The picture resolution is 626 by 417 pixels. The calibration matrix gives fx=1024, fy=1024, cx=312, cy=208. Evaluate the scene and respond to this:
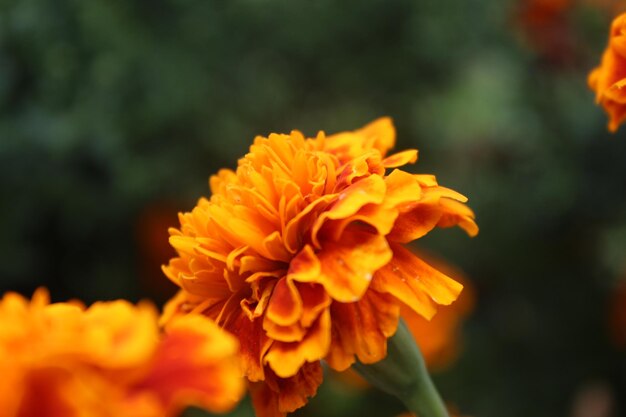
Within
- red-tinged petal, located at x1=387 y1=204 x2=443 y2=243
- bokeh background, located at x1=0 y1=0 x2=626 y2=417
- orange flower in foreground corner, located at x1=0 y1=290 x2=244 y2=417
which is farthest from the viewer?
bokeh background, located at x1=0 y1=0 x2=626 y2=417

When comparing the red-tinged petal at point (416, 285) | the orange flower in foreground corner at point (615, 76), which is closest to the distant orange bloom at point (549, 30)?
the orange flower in foreground corner at point (615, 76)

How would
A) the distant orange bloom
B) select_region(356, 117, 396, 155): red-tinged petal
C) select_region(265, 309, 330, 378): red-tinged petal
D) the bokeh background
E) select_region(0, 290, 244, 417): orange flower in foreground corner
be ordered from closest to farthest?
select_region(0, 290, 244, 417): orange flower in foreground corner
select_region(265, 309, 330, 378): red-tinged petal
select_region(356, 117, 396, 155): red-tinged petal
the bokeh background
the distant orange bloom

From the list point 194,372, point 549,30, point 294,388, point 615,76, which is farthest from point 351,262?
point 549,30

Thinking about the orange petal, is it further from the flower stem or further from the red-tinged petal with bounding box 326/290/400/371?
the flower stem

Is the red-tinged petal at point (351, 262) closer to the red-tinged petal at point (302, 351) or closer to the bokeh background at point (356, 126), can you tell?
the red-tinged petal at point (302, 351)

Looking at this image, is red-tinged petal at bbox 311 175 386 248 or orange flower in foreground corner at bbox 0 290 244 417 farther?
red-tinged petal at bbox 311 175 386 248

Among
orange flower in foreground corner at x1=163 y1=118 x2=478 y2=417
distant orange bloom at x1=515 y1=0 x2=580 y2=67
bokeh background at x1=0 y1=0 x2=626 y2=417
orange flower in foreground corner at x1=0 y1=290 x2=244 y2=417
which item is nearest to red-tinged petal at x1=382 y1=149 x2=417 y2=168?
orange flower in foreground corner at x1=163 y1=118 x2=478 y2=417
